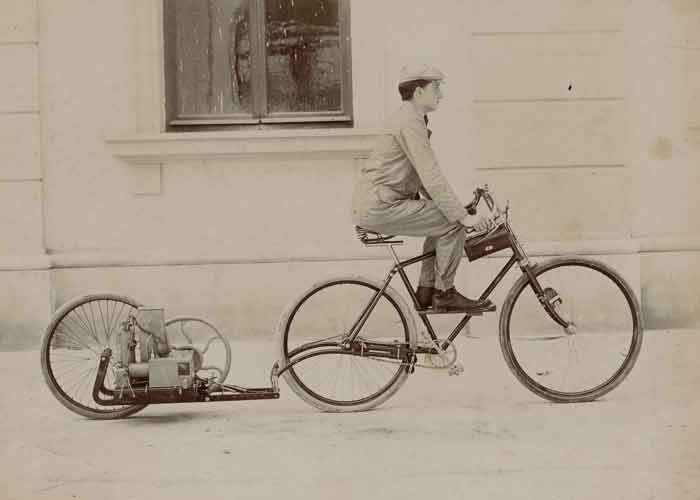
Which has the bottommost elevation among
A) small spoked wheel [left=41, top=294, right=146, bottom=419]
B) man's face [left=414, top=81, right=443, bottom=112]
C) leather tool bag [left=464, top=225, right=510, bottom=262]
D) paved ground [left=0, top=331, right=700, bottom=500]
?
paved ground [left=0, top=331, right=700, bottom=500]

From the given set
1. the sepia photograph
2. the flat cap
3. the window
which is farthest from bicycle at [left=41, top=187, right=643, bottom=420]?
the window

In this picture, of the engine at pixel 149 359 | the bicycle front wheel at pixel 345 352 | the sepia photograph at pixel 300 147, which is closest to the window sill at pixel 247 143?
the sepia photograph at pixel 300 147

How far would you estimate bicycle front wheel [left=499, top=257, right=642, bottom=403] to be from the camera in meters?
6.51

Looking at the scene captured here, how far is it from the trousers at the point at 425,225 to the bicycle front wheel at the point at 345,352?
30cm

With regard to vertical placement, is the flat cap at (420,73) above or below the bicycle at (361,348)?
above

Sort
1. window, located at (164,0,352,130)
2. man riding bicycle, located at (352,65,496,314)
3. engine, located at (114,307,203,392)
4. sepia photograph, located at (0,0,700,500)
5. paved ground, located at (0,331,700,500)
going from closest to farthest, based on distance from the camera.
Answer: paved ground, located at (0,331,700,500), engine, located at (114,307,203,392), man riding bicycle, located at (352,65,496,314), sepia photograph, located at (0,0,700,500), window, located at (164,0,352,130)

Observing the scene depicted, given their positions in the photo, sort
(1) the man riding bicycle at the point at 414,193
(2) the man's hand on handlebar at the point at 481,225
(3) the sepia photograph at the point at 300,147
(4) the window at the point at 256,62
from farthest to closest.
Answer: (4) the window at the point at 256,62 → (3) the sepia photograph at the point at 300,147 → (2) the man's hand on handlebar at the point at 481,225 → (1) the man riding bicycle at the point at 414,193

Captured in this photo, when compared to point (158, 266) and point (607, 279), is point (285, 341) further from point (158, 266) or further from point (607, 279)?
point (158, 266)

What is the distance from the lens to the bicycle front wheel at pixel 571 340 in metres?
6.51

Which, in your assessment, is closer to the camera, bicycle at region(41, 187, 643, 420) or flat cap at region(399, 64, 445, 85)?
bicycle at region(41, 187, 643, 420)

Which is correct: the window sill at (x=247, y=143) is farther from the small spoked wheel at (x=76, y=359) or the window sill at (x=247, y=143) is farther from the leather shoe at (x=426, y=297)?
the leather shoe at (x=426, y=297)

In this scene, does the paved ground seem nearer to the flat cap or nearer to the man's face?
the man's face

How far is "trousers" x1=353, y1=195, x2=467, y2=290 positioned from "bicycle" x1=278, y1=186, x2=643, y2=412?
0.08 m

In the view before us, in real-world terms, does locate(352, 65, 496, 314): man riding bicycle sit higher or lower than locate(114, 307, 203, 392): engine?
higher
